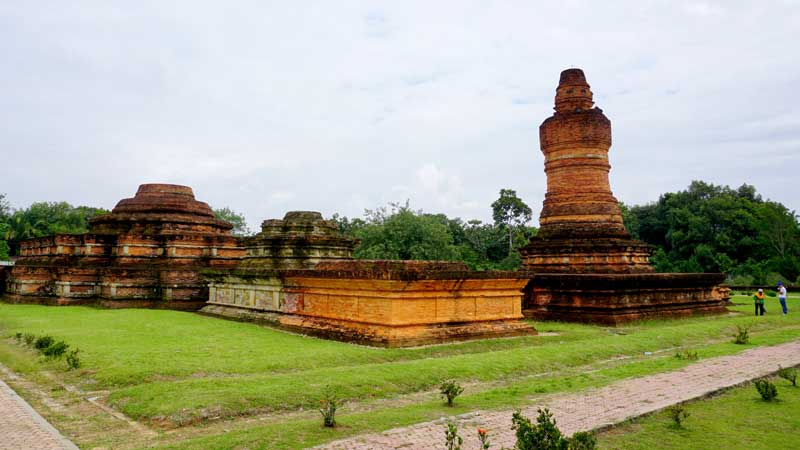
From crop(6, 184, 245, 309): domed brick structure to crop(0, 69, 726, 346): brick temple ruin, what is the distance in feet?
0.14

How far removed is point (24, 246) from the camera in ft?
81.4

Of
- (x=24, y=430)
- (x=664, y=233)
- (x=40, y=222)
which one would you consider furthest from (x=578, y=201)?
(x=40, y=222)

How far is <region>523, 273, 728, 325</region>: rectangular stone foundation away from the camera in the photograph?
1518 centimetres

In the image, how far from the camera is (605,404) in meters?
6.82

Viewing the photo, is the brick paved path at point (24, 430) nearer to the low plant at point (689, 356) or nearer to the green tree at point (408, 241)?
the low plant at point (689, 356)

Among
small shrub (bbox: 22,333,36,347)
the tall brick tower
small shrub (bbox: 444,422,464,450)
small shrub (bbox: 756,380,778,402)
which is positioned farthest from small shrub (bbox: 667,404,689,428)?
the tall brick tower

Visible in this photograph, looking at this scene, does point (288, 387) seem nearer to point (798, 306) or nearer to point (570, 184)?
point (570, 184)

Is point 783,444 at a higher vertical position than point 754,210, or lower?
lower

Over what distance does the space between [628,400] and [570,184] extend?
1199 cm

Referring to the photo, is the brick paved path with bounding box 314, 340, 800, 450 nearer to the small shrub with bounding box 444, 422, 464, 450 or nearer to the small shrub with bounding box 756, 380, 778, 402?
the small shrub with bounding box 444, 422, 464, 450

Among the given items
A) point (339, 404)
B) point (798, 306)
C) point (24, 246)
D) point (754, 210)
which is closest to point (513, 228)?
point (754, 210)

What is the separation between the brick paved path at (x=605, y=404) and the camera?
5355 mm

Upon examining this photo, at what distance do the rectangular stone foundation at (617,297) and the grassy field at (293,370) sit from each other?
110 centimetres

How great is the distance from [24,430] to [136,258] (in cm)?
1558
